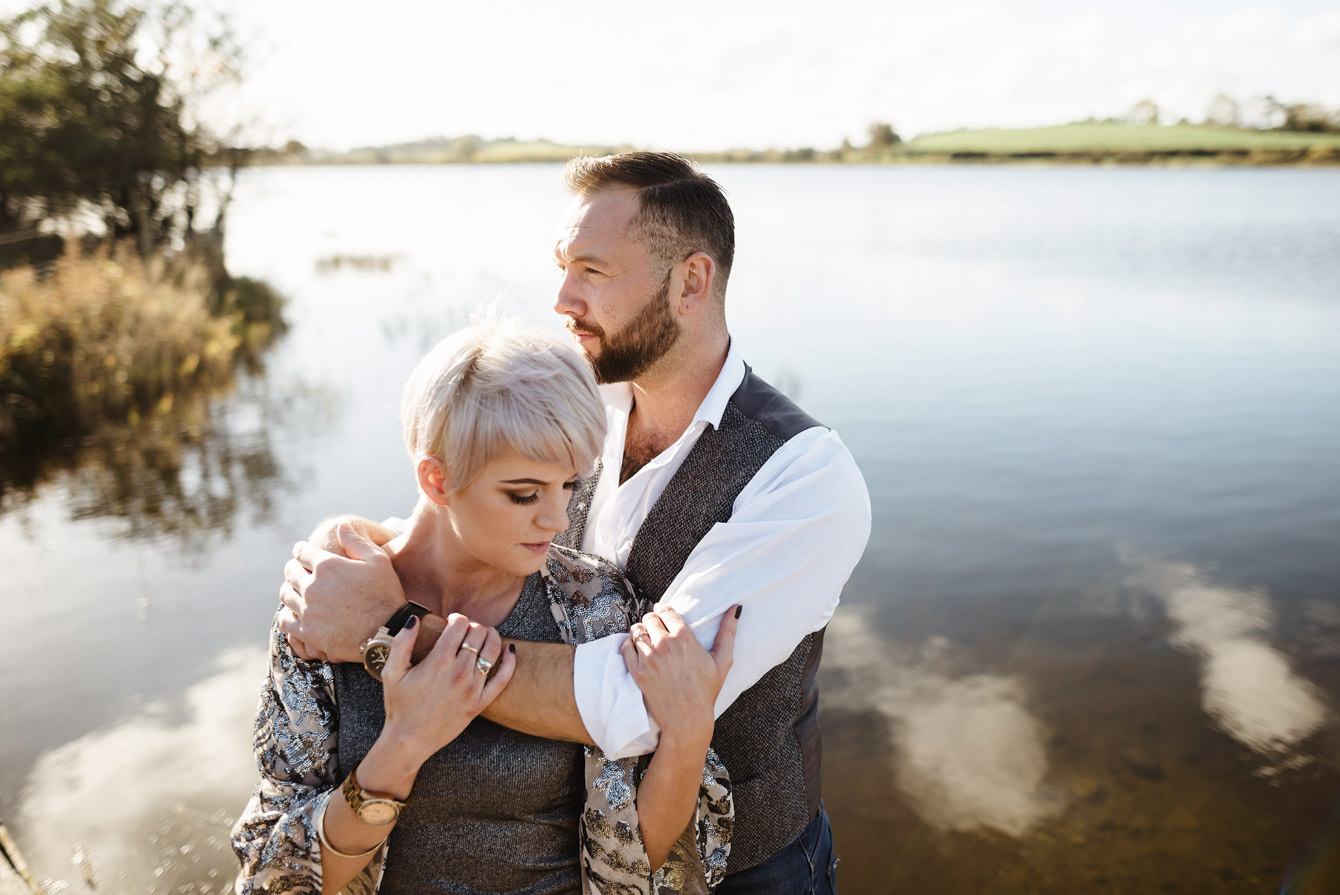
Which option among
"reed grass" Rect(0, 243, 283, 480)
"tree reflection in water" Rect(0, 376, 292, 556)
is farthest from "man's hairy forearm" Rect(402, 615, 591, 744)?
"reed grass" Rect(0, 243, 283, 480)

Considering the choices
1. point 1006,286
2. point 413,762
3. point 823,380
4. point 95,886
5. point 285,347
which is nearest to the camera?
point 413,762

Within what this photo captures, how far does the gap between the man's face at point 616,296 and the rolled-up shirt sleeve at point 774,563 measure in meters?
0.62

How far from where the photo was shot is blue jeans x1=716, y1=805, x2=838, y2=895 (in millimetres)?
2262

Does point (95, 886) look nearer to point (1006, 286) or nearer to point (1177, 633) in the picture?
point (1177, 633)

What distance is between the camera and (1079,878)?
3.99 m

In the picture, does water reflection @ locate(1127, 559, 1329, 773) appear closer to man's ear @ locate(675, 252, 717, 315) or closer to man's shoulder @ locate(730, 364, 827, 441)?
man's shoulder @ locate(730, 364, 827, 441)

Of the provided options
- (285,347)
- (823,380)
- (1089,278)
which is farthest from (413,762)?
(1089,278)

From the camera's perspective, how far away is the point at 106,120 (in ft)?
56.3

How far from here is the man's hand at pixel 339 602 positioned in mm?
1787

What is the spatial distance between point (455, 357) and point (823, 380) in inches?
429

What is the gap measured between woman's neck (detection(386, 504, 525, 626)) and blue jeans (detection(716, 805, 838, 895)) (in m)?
0.92

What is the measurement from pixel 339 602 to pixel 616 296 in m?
1.22

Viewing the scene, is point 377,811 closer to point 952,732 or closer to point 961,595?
point 952,732

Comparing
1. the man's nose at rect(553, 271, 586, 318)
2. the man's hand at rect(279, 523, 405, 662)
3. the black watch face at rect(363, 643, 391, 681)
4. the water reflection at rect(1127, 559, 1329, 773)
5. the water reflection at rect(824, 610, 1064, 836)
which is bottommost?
the water reflection at rect(824, 610, 1064, 836)
